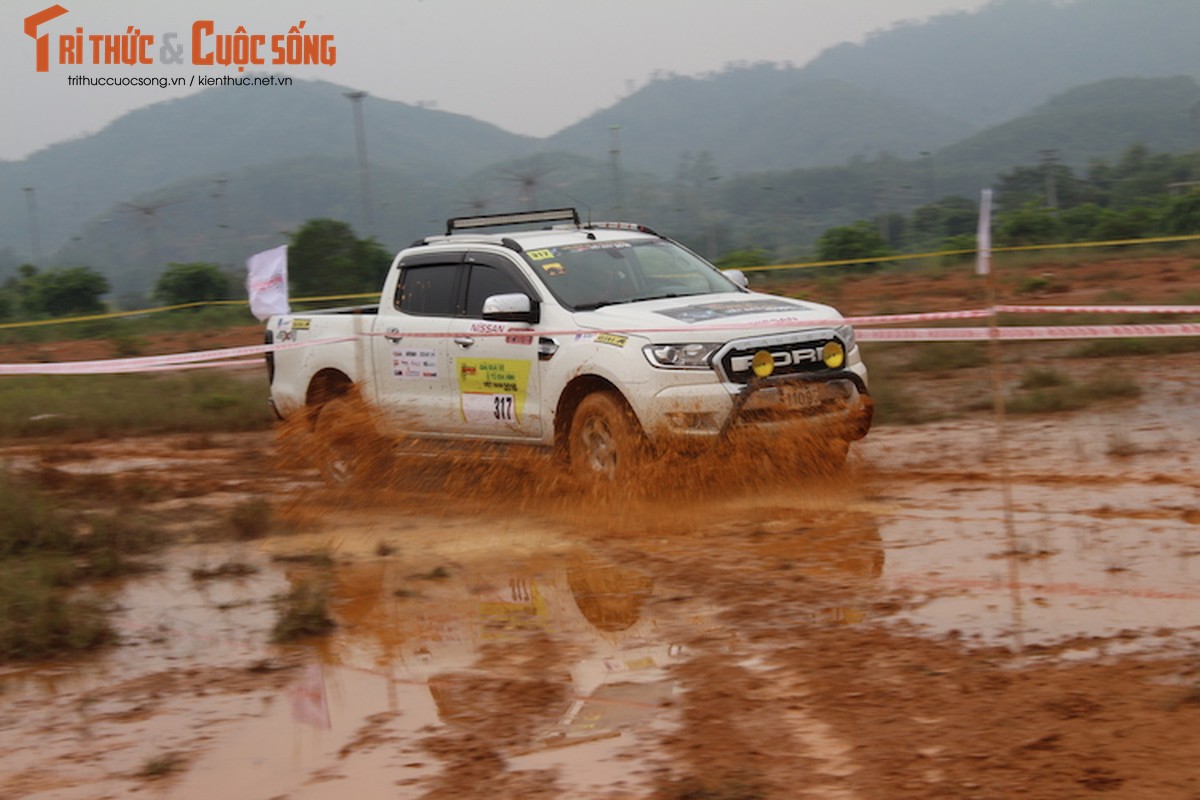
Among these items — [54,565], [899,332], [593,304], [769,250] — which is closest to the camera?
[54,565]

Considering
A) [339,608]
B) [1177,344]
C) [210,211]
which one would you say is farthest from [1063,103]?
[339,608]

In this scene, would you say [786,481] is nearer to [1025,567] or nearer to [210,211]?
[1025,567]

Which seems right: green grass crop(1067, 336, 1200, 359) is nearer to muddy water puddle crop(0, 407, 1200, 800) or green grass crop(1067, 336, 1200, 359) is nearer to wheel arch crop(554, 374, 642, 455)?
muddy water puddle crop(0, 407, 1200, 800)

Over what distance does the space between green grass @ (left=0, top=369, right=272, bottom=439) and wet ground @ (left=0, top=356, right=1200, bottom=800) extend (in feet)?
20.0

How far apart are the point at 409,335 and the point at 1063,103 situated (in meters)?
164

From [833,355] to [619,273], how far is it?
5.71 ft

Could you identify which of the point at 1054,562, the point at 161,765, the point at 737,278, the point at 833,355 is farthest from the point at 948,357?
the point at 161,765

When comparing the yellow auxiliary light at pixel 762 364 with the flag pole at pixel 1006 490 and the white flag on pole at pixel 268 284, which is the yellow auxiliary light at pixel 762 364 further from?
the white flag on pole at pixel 268 284

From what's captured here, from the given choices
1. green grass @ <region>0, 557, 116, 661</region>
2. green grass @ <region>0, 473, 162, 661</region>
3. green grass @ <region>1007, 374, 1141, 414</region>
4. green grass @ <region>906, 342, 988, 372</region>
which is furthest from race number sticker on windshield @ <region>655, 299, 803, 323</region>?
green grass @ <region>906, 342, 988, 372</region>

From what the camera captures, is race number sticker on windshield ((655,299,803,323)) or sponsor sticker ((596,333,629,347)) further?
race number sticker on windshield ((655,299,803,323))

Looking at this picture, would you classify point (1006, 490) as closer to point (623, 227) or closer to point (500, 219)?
point (623, 227)

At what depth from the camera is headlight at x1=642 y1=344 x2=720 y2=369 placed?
28.0 feet

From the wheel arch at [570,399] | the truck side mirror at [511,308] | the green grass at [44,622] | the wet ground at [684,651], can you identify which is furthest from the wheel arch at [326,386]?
the green grass at [44,622]

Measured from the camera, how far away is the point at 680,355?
338 inches
